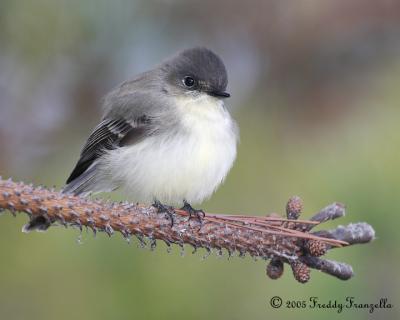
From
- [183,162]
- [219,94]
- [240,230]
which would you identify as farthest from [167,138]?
[240,230]

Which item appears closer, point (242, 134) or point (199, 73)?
point (242, 134)

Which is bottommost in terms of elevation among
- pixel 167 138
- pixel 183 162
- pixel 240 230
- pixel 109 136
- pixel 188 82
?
pixel 240 230

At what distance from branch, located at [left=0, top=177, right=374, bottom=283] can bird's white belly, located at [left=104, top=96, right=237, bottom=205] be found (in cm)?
95

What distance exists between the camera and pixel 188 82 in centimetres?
360

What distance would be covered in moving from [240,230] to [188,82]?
155 centimetres

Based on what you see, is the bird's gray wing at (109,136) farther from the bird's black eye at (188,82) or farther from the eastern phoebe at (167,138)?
the bird's black eye at (188,82)

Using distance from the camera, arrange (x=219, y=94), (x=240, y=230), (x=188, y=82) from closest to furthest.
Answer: (x=240, y=230) → (x=219, y=94) → (x=188, y=82)

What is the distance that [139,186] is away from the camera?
3393 millimetres

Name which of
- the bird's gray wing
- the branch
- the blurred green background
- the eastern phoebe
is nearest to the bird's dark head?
Result: the eastern phoebe

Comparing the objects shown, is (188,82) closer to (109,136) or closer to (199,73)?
(199,73)

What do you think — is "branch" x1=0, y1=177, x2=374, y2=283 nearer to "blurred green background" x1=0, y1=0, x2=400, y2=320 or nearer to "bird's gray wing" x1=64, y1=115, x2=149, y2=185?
"blurred green background" x1=0, y1=0, x2=400, y2=320

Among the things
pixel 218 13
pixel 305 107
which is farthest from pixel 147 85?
pixel 305 107

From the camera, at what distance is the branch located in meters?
2.05

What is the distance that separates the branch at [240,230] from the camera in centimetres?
205
